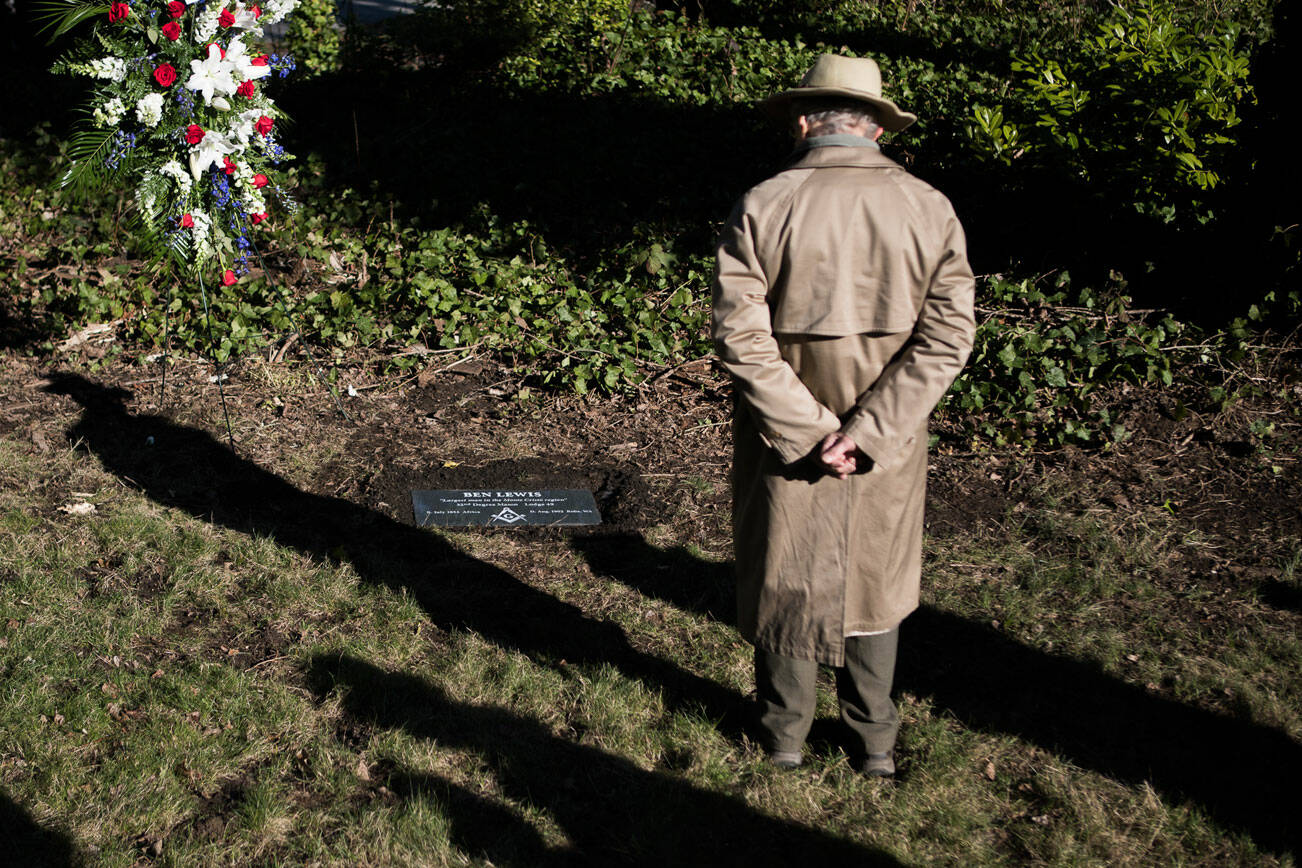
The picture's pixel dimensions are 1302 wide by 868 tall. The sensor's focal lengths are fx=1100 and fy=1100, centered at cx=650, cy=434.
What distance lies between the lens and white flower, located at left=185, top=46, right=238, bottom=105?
15.8ft

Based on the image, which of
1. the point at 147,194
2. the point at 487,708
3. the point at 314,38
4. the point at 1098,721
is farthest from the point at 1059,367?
the point at 314,38

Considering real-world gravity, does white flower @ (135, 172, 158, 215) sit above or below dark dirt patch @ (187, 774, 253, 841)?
above

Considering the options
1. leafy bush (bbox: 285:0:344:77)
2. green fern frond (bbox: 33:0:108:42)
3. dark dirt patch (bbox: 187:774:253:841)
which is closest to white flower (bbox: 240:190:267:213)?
green fern frond (bbox: 33:0:108:42)

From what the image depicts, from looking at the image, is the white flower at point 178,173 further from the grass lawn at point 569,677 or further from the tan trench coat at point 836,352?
the tan trench coat at point 836,352

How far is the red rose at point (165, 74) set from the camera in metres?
4.75

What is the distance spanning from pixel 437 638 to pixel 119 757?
113 centimetres

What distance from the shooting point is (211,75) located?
4.83m

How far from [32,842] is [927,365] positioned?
8.87 ft

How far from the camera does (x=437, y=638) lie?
4.05m

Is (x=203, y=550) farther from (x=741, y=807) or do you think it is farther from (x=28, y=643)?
(x=741, y=807)

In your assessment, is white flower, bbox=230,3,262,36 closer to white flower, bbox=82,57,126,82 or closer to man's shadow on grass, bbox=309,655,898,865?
white flower, bbox=82,57,126,82

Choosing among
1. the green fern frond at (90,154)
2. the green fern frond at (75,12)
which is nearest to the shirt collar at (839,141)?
the green fern frond at (75,12)

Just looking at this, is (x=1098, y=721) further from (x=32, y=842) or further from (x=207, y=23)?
(x=207, y=23)

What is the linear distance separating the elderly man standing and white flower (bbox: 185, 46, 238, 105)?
2.87 meters
